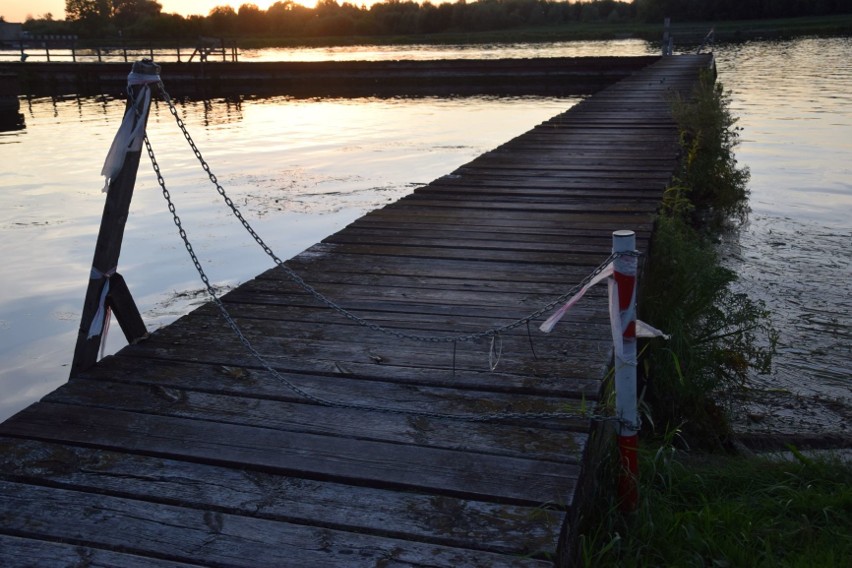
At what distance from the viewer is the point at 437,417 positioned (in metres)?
3.17

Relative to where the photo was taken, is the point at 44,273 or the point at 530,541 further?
the point at 44,273

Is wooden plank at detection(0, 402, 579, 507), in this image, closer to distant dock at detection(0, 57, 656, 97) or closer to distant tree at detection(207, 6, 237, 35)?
distant dock at detection(0, 57, 656, 97)

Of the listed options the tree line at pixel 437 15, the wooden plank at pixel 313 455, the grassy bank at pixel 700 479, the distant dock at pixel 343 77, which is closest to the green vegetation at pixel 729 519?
the grassy bank at pixel 700 479

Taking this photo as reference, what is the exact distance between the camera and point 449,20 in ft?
249

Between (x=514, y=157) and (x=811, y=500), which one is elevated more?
(x=514, y=157)

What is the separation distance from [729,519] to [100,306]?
2768 mm

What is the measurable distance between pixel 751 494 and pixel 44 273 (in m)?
7.23

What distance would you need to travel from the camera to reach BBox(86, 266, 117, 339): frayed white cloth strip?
12.4ft

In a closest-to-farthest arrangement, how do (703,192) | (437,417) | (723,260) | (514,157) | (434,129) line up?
(437,417) < (723,260) < (514,157) < (703,192) < (434,129)

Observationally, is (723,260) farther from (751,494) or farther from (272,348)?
(272,348)

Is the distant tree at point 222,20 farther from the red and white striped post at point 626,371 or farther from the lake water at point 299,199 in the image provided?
the red and white striped post at point 626,371

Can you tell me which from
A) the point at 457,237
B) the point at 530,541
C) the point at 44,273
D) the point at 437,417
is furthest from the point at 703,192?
the point at 530,541

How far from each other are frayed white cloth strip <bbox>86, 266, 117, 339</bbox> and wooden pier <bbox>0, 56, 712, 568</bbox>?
0.15m

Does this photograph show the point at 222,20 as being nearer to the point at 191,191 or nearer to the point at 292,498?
the point at 191,191
